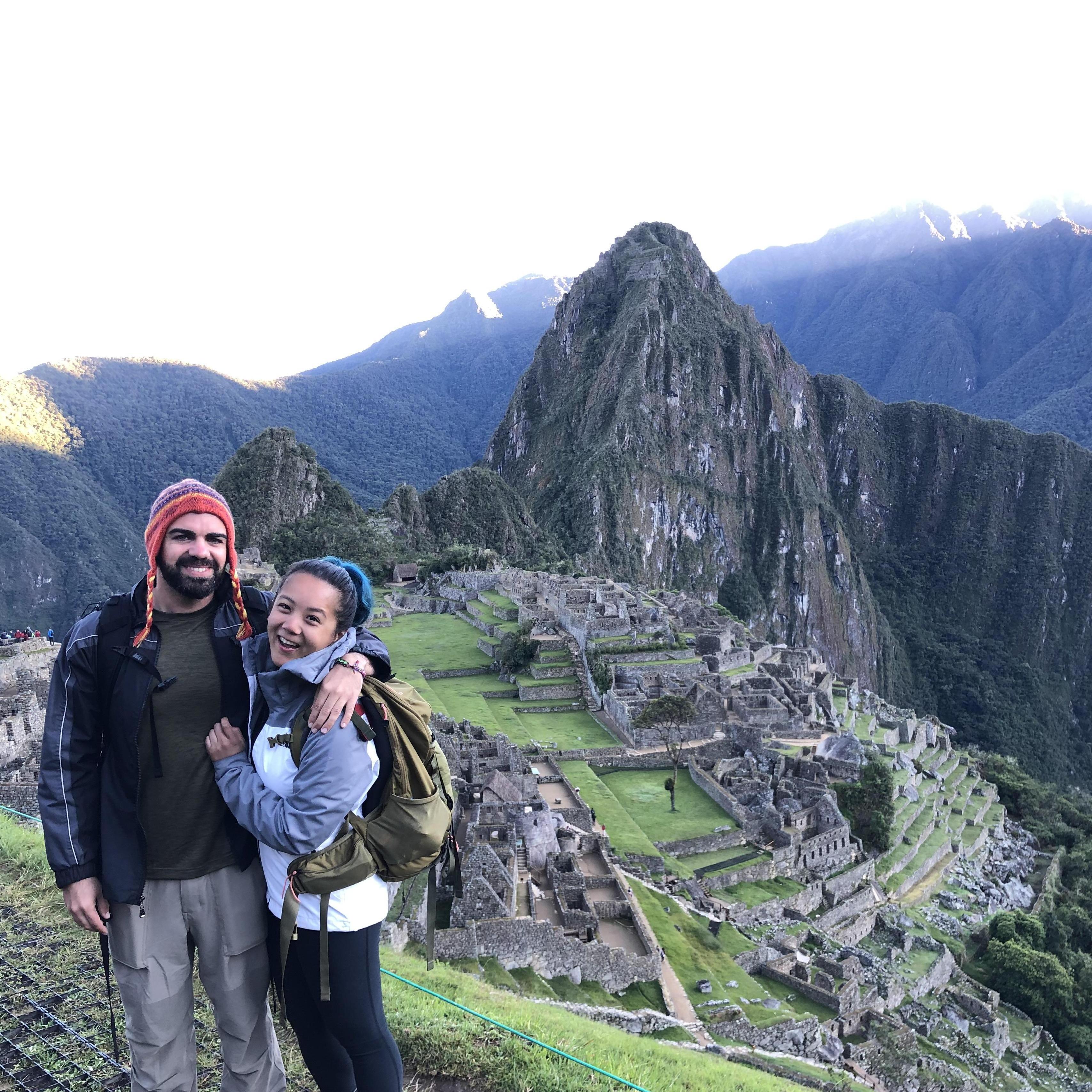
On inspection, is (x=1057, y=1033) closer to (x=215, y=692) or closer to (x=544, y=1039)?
(x=544, y=1039)

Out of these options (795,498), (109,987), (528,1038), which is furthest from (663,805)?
(795,498)

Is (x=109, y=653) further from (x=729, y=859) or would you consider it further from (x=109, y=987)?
(x=729, y=859)

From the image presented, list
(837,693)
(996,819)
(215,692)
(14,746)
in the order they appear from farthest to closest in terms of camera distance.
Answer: (837,693)
(996,819)
(14,746)
(215,692)

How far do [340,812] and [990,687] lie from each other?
119m

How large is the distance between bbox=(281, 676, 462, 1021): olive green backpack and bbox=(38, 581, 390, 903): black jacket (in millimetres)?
295

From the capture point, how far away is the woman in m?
3.12

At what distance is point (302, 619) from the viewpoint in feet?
11.3

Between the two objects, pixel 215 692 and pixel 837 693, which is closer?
pixel 215 692

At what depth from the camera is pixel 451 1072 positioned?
16.2ft

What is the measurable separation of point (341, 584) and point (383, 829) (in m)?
1.11

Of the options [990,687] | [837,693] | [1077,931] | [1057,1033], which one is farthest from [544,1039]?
[990,687]

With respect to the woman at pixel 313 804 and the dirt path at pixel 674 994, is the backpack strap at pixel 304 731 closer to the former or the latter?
the woman at pixel 313 804

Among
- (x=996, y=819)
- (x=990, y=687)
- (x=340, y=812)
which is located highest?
(x=340, y=812)

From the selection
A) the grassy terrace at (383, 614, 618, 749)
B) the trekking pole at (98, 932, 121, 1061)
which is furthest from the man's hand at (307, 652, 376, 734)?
the grassy terrace at (383, 614, 618, 749)
